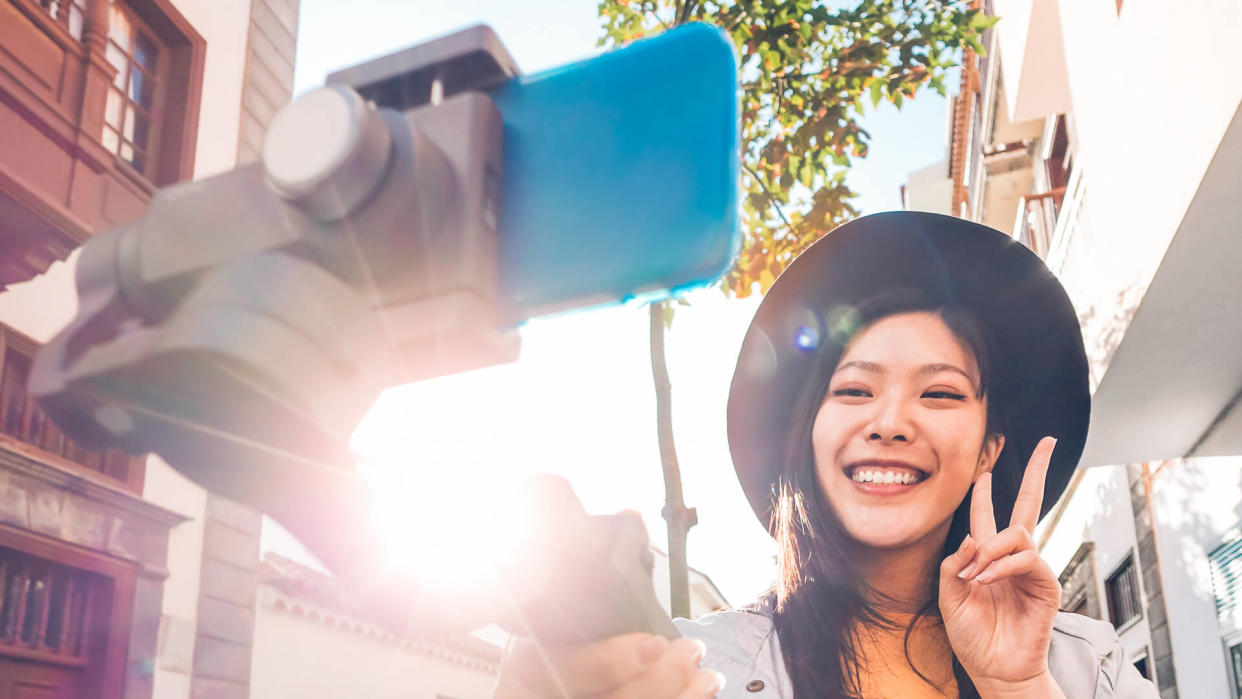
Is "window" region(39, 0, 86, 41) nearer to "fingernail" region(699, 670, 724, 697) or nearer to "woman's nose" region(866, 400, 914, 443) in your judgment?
"woman's nose" region(866, 400, 914, 443)

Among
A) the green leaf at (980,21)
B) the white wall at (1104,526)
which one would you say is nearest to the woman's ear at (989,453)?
the green leaf at (980,21)

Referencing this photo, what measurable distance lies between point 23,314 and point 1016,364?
22.0 ft

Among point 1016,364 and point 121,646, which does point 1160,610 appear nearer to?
point 1016,364

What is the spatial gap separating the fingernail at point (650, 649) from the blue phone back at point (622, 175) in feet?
0.93

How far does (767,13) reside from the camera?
5738mm

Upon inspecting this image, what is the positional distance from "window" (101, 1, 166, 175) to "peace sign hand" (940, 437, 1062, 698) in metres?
8.02

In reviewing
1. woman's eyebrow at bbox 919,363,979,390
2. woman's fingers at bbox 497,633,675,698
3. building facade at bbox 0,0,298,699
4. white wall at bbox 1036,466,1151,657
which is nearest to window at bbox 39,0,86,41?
building facade at bbox 0,0,298,699

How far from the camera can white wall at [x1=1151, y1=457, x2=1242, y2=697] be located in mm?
7789

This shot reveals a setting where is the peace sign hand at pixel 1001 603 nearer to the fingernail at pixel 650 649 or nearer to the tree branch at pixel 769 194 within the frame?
the fingernail at pixel 650 649

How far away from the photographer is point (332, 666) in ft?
41.5

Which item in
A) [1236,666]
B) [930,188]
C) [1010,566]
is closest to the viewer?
[1010,566]

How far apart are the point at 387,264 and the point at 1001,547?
1.57 metres

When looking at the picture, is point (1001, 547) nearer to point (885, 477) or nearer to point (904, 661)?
point (885, 477)

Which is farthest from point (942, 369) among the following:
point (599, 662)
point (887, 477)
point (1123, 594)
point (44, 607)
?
point (1123, 594)
